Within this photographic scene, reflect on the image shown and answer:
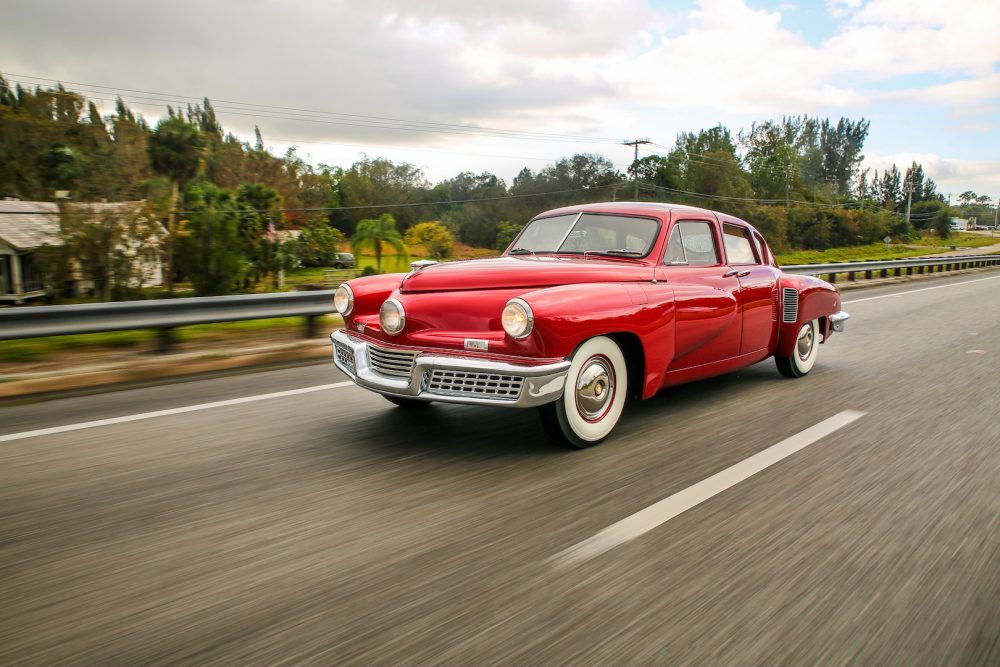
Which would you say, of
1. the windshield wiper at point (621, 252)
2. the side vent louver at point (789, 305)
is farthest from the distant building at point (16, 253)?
the side vent louver at point (789, 305)

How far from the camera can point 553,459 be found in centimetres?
384

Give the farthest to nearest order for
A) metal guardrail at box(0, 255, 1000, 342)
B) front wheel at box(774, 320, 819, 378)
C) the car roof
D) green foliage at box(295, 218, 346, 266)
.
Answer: green foliage at box(295, 218, 346, 266), front wheel at box(774, 320, 819, 378), metal guardrail at box(0, 255, 1000, 342), the car roof

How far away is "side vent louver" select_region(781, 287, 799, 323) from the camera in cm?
579

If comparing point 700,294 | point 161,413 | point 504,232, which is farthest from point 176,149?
point 700,294

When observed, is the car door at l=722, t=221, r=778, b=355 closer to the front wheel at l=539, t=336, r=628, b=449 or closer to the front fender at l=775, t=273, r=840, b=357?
the front fender at l=775, t=273, r=840, b=357

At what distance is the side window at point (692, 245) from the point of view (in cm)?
488

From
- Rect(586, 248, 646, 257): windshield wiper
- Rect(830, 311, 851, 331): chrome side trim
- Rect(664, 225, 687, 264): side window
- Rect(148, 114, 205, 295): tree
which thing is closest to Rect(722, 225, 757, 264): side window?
Rect(664, 225, 687, 264): side window

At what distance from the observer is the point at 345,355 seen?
4.52m

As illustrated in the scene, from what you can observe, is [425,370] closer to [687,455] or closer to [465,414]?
[465,414]

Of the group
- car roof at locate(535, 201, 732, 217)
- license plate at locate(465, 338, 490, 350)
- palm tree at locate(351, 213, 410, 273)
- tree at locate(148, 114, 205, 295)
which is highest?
tree at locate(148, 114, 205, 295)

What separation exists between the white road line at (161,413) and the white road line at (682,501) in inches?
126

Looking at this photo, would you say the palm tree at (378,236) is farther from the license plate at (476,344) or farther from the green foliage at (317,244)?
the license plate at (476,344)

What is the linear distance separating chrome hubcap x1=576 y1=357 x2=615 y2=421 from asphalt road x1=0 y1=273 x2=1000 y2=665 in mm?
254

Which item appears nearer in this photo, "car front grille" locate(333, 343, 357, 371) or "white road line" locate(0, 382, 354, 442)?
"white road line" locate(0, 382, 354, 442)
